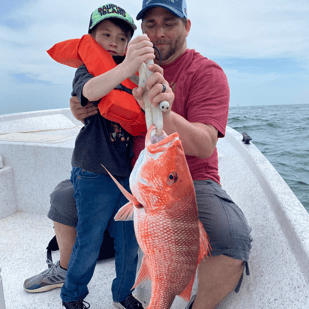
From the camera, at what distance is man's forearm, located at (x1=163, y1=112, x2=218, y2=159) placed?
1.21 m

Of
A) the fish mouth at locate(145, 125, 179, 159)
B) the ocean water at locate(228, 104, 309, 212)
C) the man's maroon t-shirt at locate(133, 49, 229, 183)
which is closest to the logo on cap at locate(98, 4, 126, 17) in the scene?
the man's maroon t-shirt at locate(133, 49, 229, 183)

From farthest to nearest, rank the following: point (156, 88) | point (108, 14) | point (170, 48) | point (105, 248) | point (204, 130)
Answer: point (105, 248)
point (170, 48)
point (108, 14)
point (204, 130)
point (156, 88)

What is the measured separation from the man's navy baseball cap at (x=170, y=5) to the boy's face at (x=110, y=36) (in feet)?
0.61

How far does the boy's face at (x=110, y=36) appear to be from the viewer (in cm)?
164

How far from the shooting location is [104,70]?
58.8 inches

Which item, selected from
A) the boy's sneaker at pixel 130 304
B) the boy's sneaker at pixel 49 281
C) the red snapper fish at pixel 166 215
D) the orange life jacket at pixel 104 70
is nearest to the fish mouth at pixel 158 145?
the red snapper fish at pixel 166 215

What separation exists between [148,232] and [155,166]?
23 centimetres

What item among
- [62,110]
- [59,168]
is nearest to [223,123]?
[59,168]

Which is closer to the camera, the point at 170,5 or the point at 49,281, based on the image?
the point at 170,5

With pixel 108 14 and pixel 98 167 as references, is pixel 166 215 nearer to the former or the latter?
pixel 98 167

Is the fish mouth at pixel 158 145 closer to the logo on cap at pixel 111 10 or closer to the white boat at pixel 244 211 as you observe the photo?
the white boat at pixel 244 211

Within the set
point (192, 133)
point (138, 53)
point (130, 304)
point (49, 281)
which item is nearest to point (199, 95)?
point (192, 133)

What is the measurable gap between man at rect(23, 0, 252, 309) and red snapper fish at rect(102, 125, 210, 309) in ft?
0.90

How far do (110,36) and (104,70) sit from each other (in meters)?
0.31
